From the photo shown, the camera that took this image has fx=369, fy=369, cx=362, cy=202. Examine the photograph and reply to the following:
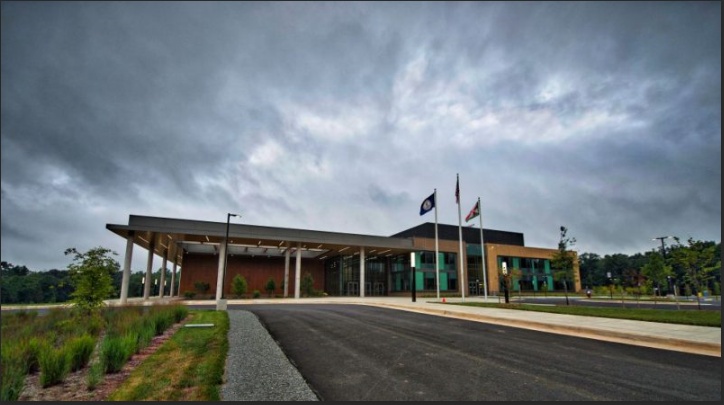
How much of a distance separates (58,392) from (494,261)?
64.2 metres

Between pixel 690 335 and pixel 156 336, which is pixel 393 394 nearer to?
pixel 156 336

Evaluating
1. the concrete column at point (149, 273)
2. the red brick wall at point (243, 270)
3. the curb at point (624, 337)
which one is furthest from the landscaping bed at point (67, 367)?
the red brick wall at point (243, 270)

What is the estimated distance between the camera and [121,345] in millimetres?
7871

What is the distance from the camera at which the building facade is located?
1827 inches

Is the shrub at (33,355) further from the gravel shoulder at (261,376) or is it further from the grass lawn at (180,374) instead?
the gravel shoulder at (261,376)

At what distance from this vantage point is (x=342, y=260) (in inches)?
2386

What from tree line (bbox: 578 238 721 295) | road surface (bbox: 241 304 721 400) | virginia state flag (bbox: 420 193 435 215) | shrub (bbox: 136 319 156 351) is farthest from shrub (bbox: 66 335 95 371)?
virginia state flag (bbox: 420 193 435 215)

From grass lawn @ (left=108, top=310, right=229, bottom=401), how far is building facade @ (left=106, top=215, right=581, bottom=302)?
112 ft

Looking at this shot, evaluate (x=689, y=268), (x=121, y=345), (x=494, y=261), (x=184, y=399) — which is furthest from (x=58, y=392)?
(x=494, y=261)

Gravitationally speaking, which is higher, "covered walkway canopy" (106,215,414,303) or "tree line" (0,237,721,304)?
"covered walkway canopy" (106,215,414,303)

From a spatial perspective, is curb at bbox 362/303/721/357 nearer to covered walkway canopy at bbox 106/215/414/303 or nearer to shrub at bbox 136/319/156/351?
shrub at bbox 136/319/156/351

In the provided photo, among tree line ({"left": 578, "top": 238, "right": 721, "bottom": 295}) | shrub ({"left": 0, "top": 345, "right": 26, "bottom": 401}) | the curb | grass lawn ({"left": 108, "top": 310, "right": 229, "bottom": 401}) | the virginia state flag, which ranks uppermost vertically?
the virginia state flag

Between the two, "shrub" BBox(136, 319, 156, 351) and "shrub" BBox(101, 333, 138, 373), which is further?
"shrub" BBox(136, 319, 156, 351)

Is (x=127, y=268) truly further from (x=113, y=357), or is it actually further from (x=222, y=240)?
(x=113, y=357)
